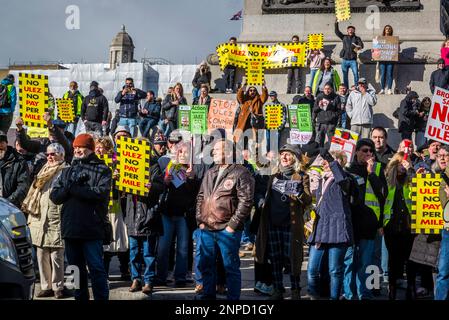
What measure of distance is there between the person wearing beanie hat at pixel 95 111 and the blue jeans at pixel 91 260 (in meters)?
11.9

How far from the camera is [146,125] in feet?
67.8

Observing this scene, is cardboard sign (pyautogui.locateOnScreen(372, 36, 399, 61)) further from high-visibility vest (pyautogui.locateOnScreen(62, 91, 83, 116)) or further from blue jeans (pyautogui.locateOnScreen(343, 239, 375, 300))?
blue jeans (pyautogui.locateOnScreen(343, 239, 375, 300))

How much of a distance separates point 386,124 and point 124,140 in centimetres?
1198

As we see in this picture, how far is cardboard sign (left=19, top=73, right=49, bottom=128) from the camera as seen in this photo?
12.4m

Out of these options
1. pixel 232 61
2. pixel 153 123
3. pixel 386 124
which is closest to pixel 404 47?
pixel 386 124

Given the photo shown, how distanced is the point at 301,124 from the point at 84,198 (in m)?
10.9

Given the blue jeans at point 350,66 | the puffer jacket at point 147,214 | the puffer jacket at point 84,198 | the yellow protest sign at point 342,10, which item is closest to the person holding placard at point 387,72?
the blue jeans at point 350,66

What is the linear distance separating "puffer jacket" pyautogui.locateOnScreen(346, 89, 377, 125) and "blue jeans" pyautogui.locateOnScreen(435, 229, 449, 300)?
1028 centimetres

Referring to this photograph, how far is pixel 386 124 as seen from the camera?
21.1m

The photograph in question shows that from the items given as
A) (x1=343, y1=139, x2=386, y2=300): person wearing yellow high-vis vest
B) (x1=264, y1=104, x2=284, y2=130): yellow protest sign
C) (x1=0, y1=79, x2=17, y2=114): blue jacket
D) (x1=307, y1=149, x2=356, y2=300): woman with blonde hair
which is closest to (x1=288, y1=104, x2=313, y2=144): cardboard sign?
(x1=264, y1=104, x2=284, y2=130): yellow protest sign

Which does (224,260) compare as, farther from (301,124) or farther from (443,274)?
(301,124)

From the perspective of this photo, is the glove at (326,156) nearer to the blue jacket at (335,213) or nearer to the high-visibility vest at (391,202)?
the blue jacket at (335,213)

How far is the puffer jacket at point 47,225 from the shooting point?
10250mm

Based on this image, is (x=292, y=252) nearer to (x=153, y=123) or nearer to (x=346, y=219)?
(x=346, y=219)
